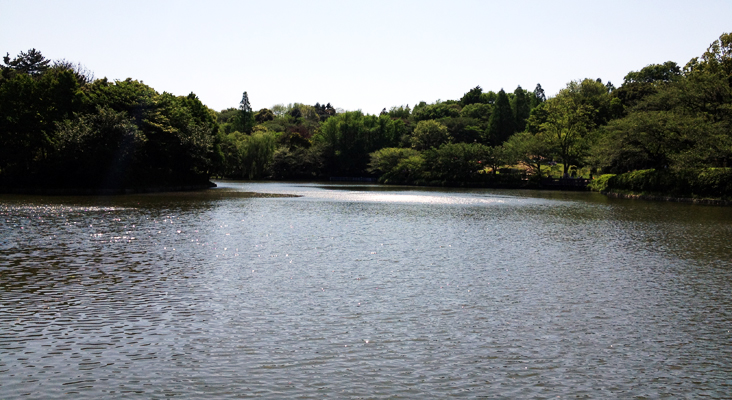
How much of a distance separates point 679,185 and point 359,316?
2187 inches

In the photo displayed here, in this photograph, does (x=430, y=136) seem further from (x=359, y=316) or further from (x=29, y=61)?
(x=359, y=316)

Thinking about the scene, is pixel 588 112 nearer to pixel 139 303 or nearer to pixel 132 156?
pixel 132 156

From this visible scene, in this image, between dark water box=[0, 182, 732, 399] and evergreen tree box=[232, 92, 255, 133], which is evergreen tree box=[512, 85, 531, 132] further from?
dark water box=[0, 182, 732, 399]

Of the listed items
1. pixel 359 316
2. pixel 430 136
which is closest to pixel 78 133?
pixel 359 316

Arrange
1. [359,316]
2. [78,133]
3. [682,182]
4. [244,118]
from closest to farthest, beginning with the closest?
1. [359,316]
2. [78,133]
3. [682,182]
4. [244,118]

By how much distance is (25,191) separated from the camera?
194 ft

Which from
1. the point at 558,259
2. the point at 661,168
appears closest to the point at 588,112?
the point at 661,168

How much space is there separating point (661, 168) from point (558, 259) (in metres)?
51.8

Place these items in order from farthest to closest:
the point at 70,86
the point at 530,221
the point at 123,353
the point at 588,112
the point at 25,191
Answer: the point at 588,112 → the point at 70,86 → the point at 25,191 → the point at 530,221 → the point at 123,353

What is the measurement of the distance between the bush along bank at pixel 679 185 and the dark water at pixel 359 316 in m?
31.2

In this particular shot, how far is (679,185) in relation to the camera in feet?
192

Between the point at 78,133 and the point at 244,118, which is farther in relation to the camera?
the point at 244,118

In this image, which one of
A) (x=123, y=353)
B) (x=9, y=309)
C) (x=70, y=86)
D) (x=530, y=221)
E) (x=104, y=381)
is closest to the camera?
(x=104, y=381)

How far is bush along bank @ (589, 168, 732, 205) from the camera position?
5356 cm
